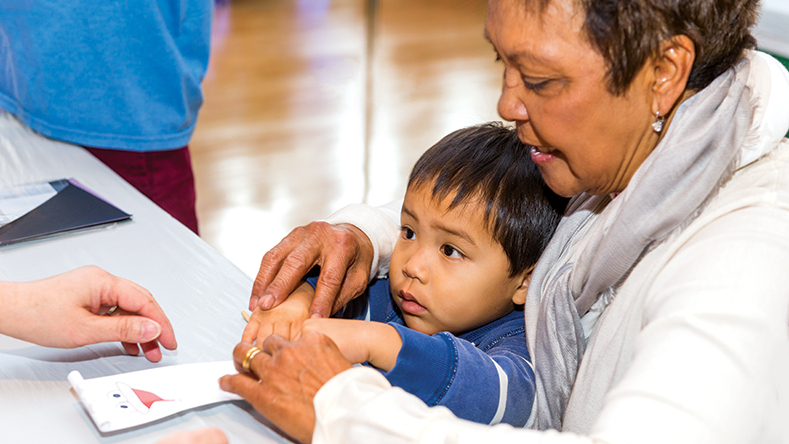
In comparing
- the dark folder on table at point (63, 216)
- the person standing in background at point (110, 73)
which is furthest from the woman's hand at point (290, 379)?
the person standing in background at point (110, 73)

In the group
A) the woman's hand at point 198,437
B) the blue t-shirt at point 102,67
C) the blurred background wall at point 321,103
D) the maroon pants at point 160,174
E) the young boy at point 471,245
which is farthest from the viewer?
the blurred background wall at point 321,103

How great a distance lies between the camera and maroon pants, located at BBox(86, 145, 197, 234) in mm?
1712

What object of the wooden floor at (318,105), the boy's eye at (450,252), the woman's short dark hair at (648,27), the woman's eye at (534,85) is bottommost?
Result: the wooden floor at (318,105)

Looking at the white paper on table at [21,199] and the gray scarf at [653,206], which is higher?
the gray scarf at [653,206]

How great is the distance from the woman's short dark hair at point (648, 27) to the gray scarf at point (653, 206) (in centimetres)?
6

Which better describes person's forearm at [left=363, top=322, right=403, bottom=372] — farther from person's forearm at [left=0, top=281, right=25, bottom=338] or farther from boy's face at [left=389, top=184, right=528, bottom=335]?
person's forearm at [left=0, top=281, right=25, bottom=338]

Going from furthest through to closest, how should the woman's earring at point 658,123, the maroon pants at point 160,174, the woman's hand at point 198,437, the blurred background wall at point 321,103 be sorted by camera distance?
the blurred background wall at point 321,103 → the maroon pants at point 160,174 → the woman's earring at point 658,123 → the woman's hand at point 198,437

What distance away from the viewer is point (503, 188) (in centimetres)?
117

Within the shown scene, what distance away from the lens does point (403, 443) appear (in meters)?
0.69

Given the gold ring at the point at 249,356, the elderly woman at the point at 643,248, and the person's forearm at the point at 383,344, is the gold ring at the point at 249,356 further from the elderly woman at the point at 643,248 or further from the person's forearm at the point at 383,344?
the person's forearm at the point at 383,344

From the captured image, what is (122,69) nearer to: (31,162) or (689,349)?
(31,162)

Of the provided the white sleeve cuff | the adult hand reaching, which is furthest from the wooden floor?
the adult hand reaching

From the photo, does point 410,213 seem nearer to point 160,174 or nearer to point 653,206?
point 653,206

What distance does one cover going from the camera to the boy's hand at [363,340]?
92 cm
